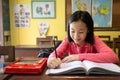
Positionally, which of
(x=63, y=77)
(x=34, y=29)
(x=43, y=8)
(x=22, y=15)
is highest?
(x=43, y=8)

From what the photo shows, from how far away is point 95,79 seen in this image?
733 mm

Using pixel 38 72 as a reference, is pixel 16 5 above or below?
above

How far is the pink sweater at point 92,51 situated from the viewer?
1.01m

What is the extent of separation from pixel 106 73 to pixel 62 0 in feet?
12.3

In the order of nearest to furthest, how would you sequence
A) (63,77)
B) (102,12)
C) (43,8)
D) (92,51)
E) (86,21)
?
(63,77) < (86,21) < (92,51) < (102,12) < (43,8)

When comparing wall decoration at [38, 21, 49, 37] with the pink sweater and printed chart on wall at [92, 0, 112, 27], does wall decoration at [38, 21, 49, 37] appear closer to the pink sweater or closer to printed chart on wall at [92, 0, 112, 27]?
printed chart on wall at [92, 0, 112, 27]

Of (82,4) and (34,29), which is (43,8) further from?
(82,4)

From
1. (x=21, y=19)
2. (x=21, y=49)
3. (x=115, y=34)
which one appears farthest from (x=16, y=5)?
(x=115, y=34)

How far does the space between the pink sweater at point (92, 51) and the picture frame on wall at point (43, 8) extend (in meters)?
3.18

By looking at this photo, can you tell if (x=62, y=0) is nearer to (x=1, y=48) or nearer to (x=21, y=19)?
(x=21, y=19)

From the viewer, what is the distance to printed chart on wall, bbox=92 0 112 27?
13.9 feet

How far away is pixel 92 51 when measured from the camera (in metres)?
1.25

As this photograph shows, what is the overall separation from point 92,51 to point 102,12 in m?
3.22

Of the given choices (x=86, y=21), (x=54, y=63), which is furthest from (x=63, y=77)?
(x=86, y=21)
